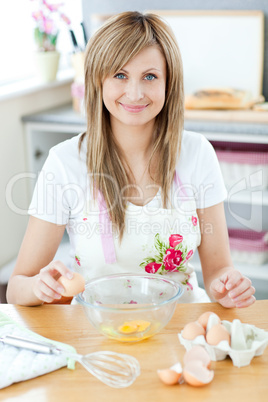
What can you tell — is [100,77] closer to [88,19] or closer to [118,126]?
[118,126]

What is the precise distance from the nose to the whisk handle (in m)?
0.61

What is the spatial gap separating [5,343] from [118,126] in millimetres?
650

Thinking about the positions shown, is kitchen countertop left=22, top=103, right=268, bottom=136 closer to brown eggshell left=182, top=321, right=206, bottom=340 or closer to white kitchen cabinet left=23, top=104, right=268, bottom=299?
white kitchen cabinet left=23, top=104, right=268, bottom=299

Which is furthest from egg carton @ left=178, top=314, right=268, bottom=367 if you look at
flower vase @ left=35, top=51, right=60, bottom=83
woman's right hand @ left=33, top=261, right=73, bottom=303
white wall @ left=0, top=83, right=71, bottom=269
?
flower vase @ left=35, top=51, right=60, bottom=83

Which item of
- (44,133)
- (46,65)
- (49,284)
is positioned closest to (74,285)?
(49,284)

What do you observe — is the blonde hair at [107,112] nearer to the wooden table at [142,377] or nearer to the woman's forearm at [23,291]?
the woman's forearm at [23,291]

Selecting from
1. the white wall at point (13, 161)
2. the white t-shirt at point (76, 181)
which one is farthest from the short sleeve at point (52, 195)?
the white wall at point (13, 161)

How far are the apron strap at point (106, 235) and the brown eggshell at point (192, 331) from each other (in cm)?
46

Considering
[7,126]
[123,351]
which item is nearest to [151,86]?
[123,351]

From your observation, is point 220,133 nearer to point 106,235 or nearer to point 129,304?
point 106,235

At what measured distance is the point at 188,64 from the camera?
2607 millimetres

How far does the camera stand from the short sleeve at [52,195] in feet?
4.54

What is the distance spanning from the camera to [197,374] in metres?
0.88

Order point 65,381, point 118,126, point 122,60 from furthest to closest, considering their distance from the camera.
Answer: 1. point 118,126
2. point 122,60
3. point 65,381
